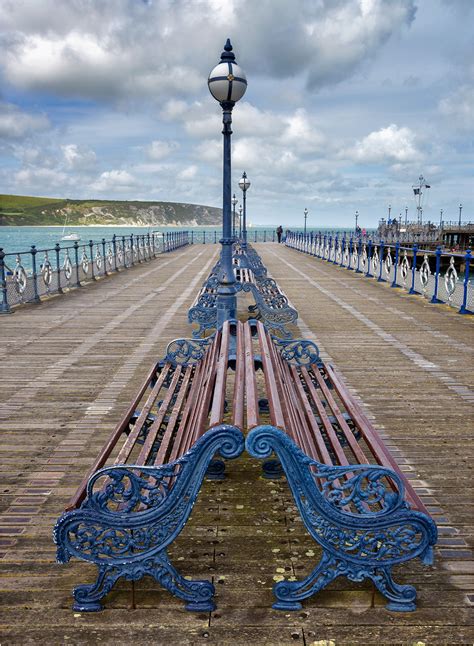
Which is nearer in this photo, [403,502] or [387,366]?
[403,502]

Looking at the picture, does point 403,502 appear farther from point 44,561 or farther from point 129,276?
point 129,276

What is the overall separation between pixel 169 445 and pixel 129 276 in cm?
1739

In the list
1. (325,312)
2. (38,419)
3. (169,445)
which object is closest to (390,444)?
(169,445)

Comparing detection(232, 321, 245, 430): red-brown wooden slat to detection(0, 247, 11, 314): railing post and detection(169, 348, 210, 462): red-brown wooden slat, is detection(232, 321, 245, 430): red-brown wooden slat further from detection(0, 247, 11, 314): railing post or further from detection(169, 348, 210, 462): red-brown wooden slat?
detection(0, 247, 11, 314): railing post

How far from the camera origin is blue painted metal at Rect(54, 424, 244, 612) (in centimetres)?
289

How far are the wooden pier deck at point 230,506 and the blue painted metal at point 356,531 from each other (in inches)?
4.4

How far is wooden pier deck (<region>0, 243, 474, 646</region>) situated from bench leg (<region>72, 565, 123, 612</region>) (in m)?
0.05

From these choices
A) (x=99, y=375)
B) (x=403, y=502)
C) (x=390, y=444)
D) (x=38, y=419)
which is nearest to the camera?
(x=403, y=502)

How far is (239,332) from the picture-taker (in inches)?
202

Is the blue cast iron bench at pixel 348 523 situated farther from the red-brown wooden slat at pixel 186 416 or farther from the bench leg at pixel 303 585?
the red-brown wooden slat at pixel 186 416

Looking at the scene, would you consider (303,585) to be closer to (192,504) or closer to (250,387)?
(192,504)

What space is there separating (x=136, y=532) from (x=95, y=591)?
38 centimetres

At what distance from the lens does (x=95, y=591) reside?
9.72ft

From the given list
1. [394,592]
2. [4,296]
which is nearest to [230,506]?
[394,592]
